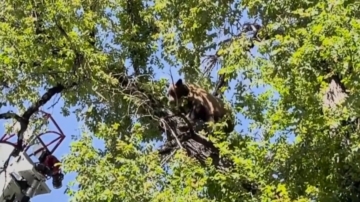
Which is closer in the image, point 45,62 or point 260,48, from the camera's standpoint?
point 260,48

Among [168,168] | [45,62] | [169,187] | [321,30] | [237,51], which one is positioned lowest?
[169,187]

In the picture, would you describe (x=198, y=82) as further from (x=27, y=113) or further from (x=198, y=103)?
(x=27, y=113)

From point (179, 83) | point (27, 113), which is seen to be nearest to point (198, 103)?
point (179, 83)

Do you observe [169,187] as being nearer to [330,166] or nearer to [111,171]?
[111,171]

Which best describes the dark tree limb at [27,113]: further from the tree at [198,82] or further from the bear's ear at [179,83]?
the bear's ear at [179,83]

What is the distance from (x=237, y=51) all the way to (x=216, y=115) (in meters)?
0.69

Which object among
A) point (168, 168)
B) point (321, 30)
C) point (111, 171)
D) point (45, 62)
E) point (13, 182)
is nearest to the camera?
point (321, 30)

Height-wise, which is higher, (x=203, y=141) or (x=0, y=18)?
(x=0, y=18)

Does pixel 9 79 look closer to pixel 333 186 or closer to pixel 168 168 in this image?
pixel 168 168

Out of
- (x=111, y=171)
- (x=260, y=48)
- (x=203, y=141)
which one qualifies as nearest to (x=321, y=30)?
(x=260, y=48)

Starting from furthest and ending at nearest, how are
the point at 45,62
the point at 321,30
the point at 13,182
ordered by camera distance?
the point at 13,182 < the point at 45,62 < the point at 321,30

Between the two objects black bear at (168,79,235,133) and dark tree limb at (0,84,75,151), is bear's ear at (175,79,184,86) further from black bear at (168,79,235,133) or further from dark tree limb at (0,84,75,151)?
dark tree limb at (0,84,75,151)

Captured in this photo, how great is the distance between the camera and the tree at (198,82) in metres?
5.70

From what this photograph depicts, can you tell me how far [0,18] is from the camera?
25.2 feet
